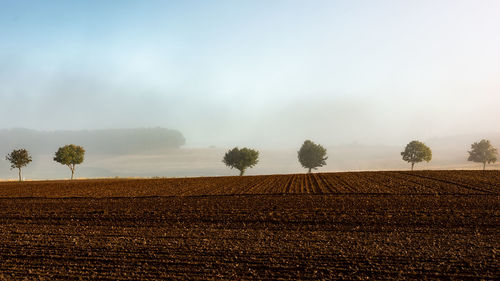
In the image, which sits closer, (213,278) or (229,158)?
(213,278)

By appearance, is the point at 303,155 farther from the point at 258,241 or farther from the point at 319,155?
the point at 258,241

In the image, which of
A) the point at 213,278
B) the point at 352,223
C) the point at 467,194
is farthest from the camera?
the point at 467,194

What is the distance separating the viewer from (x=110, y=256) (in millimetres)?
12938

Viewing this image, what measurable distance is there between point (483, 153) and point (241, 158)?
72055 mm

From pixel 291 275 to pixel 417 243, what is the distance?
6.70 m

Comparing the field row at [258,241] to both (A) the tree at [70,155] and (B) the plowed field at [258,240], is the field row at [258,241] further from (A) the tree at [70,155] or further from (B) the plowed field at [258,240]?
(A) the tree at [70,155]

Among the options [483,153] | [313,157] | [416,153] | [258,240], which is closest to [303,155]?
[313,157]

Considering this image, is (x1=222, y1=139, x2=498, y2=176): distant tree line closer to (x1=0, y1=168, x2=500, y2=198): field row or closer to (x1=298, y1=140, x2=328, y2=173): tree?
(x1=298, y1=140, x2=328, y2=173): tree

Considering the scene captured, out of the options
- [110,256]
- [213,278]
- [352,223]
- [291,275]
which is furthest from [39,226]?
[352,223]

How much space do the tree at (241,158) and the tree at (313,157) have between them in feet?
54.4

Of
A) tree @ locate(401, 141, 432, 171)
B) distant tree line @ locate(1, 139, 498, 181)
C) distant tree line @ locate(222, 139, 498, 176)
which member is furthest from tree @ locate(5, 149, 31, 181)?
tree @ locate(401, 141, 432, 171)

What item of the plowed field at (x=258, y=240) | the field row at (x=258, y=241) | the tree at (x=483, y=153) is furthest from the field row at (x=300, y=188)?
the tree at (x=483, y=153)

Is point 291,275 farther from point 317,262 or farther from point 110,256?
point 110,256

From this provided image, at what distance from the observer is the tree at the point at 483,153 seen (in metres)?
100
